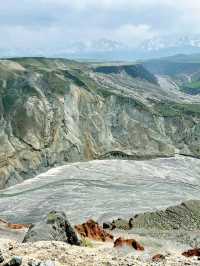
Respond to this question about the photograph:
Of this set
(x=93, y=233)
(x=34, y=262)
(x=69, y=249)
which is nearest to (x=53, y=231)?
(x=69, y=249)

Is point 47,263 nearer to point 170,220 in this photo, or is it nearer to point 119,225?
point 119,225

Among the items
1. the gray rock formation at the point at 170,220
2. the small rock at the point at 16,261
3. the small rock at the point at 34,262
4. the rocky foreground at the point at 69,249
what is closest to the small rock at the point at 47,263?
the rocky foreground at the point at 69,249

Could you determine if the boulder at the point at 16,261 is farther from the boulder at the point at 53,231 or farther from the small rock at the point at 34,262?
the boulder at the point at 53,231

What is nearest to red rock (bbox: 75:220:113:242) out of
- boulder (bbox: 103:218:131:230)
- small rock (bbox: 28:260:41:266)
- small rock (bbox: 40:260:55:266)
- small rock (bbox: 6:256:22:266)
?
boulder (bbox: 103:218:131:230)

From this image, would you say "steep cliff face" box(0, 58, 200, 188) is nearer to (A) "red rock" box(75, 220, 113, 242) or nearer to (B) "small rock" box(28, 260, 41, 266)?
(A) "red rock" box(75, 220, 113, 242)

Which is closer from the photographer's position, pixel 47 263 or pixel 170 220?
pixel 47 263

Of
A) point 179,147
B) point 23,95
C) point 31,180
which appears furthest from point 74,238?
point 179,147
